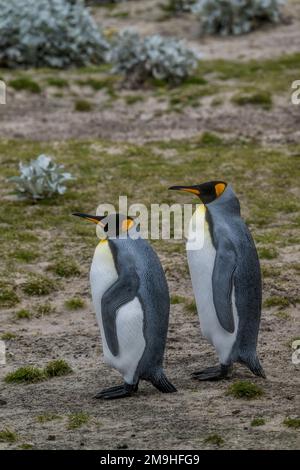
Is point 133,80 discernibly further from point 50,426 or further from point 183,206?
point 50,426

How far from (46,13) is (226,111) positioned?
4719mm

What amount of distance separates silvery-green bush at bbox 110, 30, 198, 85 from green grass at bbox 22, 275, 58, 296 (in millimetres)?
8102

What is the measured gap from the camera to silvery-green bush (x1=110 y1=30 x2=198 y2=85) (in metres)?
17.5

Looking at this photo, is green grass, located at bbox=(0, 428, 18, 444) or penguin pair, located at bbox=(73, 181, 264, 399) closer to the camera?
green grass, located at bbox=(0, 428, 18, 444)

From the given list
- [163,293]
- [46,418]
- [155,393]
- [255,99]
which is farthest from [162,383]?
[255,99]

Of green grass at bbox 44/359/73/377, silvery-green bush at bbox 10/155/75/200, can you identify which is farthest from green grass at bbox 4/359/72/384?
silvery-green bush at bbox 10/155/75/200

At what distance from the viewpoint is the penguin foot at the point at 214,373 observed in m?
7.58

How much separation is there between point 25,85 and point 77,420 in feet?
38.2

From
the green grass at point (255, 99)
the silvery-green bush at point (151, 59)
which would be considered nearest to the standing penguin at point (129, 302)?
the green grass at point (255, 99)

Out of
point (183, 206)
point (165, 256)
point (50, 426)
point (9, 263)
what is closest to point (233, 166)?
point (183, 206)

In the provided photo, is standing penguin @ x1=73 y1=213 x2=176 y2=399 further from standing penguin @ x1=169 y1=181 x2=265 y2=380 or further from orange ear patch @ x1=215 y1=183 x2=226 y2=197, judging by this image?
orange ear patch @ x1=215 y1=183 x2=226 y2=197

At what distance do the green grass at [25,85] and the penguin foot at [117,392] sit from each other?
1090 cm

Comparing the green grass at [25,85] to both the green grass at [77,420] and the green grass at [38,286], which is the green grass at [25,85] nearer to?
the green grass at [38,286]

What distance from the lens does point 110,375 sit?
313 inches
